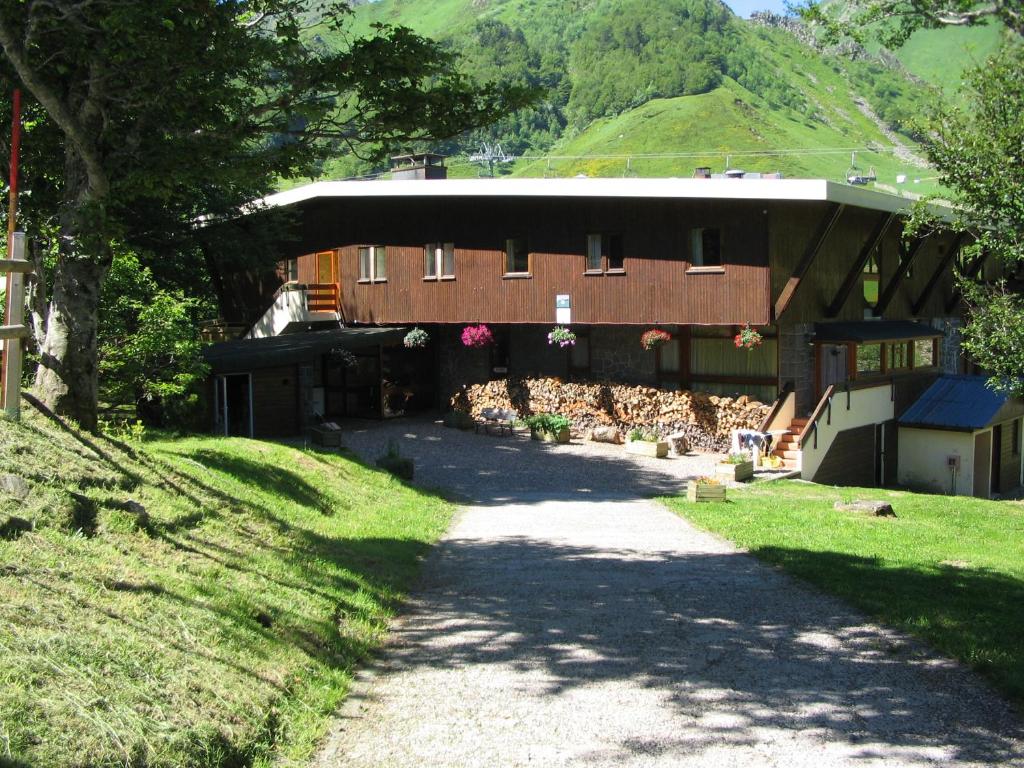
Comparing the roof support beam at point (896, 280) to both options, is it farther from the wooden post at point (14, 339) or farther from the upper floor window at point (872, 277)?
the wooden post at point (14, 339)

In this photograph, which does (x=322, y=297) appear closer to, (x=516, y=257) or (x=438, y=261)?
(x=438, y=261)

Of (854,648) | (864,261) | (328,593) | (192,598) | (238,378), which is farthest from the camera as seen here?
(864,261)

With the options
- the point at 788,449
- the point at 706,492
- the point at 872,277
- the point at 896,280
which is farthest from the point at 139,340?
the point at 896,280

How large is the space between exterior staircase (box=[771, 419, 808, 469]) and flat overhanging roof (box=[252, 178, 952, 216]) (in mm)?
5244

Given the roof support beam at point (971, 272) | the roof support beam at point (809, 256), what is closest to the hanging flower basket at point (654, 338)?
the roof support beam at point (809, 256)

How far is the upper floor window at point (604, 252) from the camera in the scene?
24.7 metres

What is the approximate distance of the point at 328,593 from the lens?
829 centimetres

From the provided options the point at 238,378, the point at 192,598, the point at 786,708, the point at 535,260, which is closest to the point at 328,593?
the point at 192,598

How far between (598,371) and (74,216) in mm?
17489

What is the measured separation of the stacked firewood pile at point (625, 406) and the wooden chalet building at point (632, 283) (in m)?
0.55

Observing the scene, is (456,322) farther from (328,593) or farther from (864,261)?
(328,593)

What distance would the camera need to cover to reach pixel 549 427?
24.5 meters

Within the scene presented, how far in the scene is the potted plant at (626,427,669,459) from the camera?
23.0 m

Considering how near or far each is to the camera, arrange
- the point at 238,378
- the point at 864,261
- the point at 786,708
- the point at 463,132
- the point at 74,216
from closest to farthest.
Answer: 1. the point at 786,708
2. the point at 74,216
3. the point at 463,132
4. the point at 238,378
5. the point at 864,261
